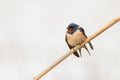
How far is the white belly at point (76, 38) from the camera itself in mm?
868

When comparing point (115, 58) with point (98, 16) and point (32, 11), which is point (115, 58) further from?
point (32, 11)

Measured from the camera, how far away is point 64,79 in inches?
54.4

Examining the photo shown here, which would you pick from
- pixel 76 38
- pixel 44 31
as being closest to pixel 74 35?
pixel 76 38

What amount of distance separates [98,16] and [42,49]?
35 cm

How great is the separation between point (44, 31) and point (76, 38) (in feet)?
1.55

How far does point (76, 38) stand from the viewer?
2.90 feet

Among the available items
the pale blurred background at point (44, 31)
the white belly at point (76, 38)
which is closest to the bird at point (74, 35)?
the white belly at point (76, 38)

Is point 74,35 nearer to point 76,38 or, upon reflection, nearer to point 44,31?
point 76,38

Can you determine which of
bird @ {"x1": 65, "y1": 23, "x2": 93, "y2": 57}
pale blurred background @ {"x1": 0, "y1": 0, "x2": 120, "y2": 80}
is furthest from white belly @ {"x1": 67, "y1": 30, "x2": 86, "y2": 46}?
pale blurred background @ {"x1": 0, "y1": 0, "x2": 120, "y2": 80}

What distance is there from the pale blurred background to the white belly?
419 mm

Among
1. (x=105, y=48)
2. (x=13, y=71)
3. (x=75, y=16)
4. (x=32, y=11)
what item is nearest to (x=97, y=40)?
(x=105, y=48)

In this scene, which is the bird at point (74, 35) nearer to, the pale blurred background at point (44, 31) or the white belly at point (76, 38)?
the white belly at point (76, 38)

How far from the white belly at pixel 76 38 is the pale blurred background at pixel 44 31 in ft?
1.38

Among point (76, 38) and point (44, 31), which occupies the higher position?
point (76, 38)
